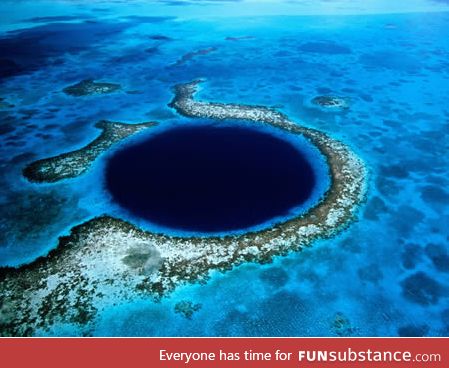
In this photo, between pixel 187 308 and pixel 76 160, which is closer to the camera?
pixel 187 308

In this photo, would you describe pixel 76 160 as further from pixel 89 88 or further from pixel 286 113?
pixel 286 113

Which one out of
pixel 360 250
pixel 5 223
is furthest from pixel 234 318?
pixel 5 223

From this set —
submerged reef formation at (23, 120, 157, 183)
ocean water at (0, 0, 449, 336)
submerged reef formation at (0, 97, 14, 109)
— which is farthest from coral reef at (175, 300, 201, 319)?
submerged reef formation at (0, 97, 14, 109)

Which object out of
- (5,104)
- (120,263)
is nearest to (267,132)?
(120,263)

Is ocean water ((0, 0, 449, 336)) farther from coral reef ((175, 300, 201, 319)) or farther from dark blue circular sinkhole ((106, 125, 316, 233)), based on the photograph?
dark blue circular sinkhole ((106, 125, 316, 233))
